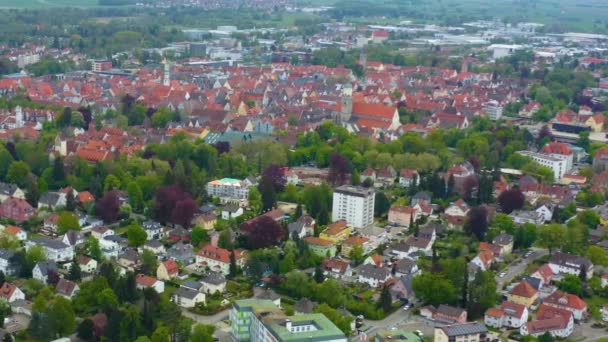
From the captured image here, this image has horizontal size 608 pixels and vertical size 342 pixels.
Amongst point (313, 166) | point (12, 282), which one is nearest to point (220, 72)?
point (313, 166)

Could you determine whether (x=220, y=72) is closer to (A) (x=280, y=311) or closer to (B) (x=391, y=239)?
(B) (x=391, y=239)

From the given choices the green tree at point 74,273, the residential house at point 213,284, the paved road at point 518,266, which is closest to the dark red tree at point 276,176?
the residential house at point 213,284

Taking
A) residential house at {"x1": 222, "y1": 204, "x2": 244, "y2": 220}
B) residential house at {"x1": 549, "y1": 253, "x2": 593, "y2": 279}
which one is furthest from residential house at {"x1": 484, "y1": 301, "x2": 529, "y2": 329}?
residential house at {"x1": 222, "y1": 204, "x2": 244, "y2": 220}

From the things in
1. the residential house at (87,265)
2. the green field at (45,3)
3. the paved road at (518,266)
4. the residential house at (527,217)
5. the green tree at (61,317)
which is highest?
the green tree at (61,317)

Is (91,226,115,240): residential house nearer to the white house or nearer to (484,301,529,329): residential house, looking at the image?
the white house

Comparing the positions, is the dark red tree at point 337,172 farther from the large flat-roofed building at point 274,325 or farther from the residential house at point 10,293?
the residential house at point 10,293

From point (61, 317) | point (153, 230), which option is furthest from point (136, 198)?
point (61, 317)
